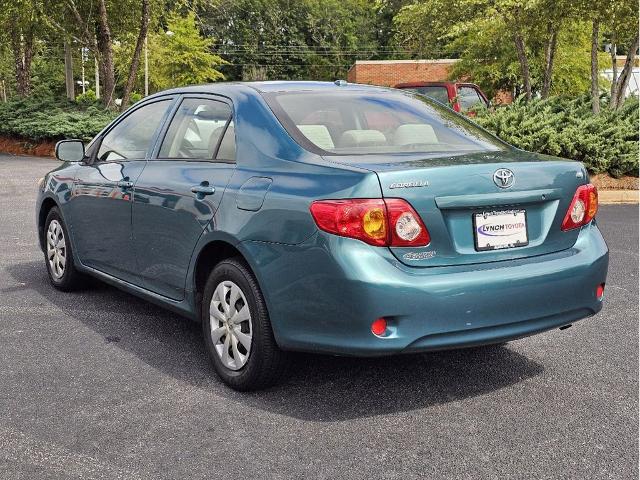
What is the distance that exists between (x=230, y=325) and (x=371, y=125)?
52.6 inches

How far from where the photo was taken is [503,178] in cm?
382

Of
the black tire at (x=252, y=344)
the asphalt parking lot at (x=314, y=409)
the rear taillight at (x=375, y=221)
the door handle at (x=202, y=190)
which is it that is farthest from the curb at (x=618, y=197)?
the rear taillight at (x=375, y=221)

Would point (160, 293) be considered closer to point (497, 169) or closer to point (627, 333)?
point (497, 169)

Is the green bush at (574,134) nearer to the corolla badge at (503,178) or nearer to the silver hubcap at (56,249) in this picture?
the silver hubcap at (56,249)

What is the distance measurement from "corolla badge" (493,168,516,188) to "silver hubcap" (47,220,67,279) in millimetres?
3681

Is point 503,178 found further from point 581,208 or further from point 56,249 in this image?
point 56,249

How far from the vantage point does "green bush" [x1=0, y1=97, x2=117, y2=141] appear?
22438 millimetres

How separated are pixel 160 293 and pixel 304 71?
71426 mm

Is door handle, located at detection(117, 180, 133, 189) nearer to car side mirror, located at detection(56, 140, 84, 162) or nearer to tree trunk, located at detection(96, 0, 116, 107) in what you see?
car side mirror, located at detection(56, 140, 84, 162)

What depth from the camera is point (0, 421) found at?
379 cm

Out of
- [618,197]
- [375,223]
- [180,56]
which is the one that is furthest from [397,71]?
[375,223]

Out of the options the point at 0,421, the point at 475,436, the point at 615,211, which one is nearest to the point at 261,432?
the point at 475,436

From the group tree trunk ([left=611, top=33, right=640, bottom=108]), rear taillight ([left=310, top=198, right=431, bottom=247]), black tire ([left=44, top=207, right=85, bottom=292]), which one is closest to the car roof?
rear taillight ([left=310, top=198, right=431, bottom=247])

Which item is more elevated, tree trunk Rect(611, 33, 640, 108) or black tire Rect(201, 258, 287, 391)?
tree trunk Rect(611, 33, 640, 108)
